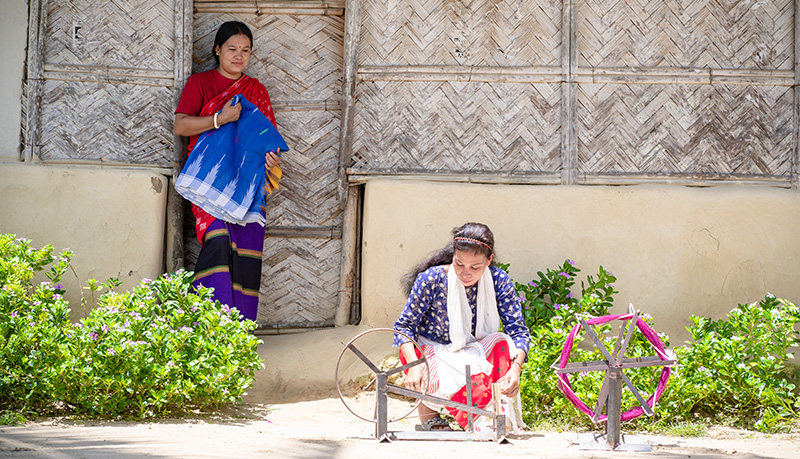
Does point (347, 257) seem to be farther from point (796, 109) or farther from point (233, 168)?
point (796, 109)

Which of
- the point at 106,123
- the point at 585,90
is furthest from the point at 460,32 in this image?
the point at 106,123

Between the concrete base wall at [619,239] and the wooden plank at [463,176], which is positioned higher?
the wooden plank at [463,176]

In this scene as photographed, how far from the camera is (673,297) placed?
5.28 meters

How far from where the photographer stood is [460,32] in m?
5.50

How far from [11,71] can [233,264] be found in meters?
2.15

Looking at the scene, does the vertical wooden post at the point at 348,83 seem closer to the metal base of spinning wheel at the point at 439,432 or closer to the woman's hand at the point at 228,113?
the woman's hand at the point at 228,113

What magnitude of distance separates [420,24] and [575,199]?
173 cm

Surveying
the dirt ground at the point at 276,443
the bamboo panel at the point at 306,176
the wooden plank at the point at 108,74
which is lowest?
the dirt ground at the point at 276,443

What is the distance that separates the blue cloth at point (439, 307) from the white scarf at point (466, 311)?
45 mm

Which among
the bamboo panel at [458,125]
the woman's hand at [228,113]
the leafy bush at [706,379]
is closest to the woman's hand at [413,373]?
the leafy bush at [706,379]

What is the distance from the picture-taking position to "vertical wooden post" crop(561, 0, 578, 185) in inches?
214

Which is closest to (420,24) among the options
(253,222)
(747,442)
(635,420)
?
(253,222)

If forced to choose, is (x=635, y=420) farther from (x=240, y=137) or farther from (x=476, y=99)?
(x=240, y=137)

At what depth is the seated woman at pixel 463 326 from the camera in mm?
3734
